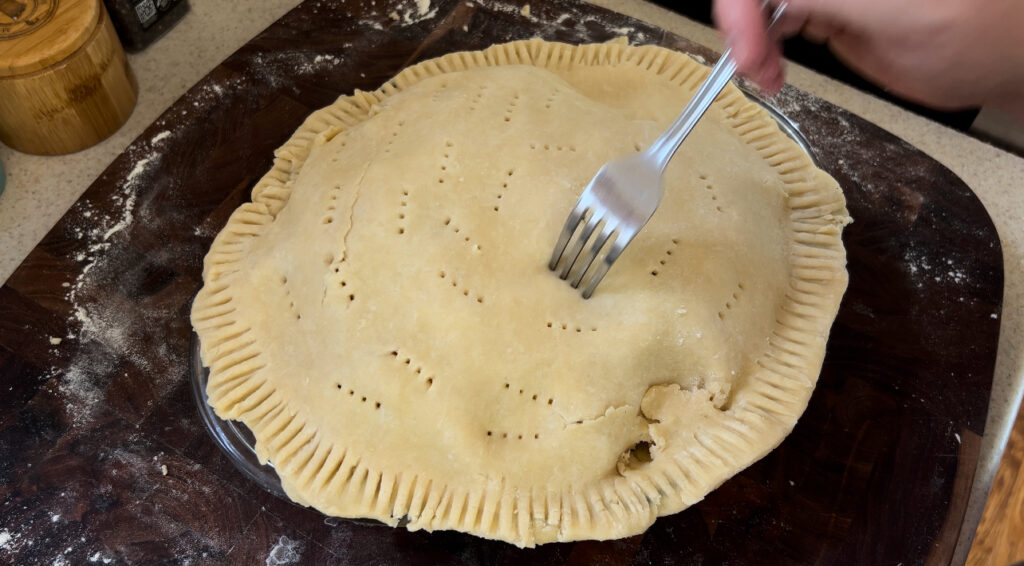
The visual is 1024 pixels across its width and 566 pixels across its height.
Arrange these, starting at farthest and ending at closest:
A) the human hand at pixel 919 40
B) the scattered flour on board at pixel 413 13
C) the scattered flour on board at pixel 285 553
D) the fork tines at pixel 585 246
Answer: the scattered flour on board at pixel 413 13
the scattered flour on board at pixel 285 553
the fork tines at pixel 585 246
the human hand at pixel 919 40

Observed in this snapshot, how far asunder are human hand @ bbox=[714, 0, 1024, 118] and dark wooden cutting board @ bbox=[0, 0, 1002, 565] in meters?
0.49

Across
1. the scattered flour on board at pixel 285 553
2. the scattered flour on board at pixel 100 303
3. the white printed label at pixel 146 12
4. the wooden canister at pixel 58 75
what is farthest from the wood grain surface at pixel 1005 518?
the white printed label at pixel 146 12

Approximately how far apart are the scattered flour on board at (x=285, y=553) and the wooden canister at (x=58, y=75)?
3.34 ft

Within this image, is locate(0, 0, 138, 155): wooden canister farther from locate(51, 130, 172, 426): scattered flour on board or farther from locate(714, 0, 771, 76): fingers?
locate(714, 0, 771, 76): fingers

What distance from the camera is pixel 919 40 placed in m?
1.05

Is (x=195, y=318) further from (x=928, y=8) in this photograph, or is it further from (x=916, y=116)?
(x=916, y=116)

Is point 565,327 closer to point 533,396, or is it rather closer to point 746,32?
point 533,396

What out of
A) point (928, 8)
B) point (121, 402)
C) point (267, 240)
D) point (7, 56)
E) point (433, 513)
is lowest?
point (121, 402)

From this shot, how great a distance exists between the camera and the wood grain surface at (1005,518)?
130 cm

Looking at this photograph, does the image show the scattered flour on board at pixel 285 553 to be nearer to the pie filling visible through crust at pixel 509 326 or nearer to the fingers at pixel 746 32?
the pie filling visible through crust at pixel 509 326

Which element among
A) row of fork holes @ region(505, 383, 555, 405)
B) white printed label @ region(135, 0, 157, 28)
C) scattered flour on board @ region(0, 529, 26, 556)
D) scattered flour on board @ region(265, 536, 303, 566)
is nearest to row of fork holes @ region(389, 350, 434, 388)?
row of fork holes @ region(505, 383, 555, 405)

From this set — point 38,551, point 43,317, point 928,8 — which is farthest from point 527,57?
point 38,551

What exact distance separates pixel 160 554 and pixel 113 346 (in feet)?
1.33

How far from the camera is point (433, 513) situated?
110 cm
